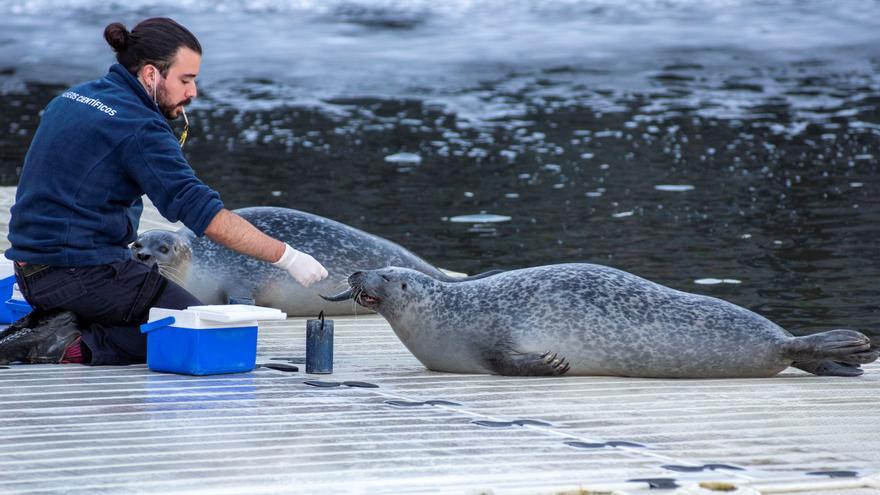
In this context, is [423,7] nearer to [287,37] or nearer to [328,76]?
[287,37]

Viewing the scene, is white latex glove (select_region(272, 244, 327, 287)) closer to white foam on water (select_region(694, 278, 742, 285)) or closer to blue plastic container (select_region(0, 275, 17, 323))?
blue plastic container (select_region(0, 275, 17, 323))

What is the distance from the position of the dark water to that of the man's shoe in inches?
177

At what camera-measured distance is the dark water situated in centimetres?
1174

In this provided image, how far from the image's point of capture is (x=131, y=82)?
5617 mm

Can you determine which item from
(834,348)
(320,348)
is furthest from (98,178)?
(834,348)

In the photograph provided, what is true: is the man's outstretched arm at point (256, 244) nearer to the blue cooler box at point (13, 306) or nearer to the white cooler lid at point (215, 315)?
the white cooler lid at point (215, 315)

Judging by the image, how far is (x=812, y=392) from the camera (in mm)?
5602

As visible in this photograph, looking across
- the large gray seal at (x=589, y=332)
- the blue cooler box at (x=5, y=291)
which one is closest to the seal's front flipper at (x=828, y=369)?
the large gray seal at (x=589, y=332)

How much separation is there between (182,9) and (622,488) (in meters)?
34.5

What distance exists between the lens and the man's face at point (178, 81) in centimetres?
563

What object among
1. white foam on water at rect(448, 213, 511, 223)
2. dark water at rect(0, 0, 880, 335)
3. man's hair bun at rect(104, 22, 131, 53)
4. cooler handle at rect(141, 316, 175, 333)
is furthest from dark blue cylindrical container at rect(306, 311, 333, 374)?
white foam on water at rect(448, 213, 511, 223)

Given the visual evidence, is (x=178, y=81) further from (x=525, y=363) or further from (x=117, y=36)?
(x=525, y=363)

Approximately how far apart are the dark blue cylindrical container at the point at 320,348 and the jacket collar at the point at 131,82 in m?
1.03

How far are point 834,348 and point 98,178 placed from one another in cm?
286
